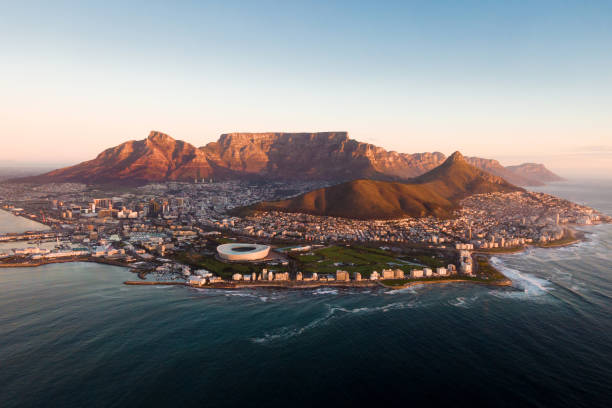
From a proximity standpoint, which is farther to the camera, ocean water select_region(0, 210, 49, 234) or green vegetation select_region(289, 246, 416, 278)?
ocean water select_region(0, 210, 49, 234)

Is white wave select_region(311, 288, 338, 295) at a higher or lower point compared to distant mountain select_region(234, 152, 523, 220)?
lower

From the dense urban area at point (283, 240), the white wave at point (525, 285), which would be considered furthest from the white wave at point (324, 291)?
the white wave at point (525, 285)

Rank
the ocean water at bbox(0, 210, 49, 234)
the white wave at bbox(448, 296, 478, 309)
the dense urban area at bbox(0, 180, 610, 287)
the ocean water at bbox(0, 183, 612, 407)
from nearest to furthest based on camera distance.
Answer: the ocean water at bbox(0, 183, 612, 407), the white wave at bbox(448, 296, 478, 309), the dense urban area at bbox(0, 180, 610, 287), the ocean water at bbox(0, 210, 49, 234)

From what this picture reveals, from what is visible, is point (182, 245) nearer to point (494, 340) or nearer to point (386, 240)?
point (386, 240)

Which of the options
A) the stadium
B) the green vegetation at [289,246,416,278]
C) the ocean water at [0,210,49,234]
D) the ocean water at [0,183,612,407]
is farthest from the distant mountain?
the ocean water at [0,183,612,407]

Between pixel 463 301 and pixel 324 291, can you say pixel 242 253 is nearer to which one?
pixel 324 291

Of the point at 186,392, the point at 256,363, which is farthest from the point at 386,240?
the point at 186,392

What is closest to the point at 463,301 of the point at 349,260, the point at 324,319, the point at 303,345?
the point at 324,319

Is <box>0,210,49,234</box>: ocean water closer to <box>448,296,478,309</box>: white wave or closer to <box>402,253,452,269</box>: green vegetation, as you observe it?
<box>402,253,452,269</box>: green vegetation
